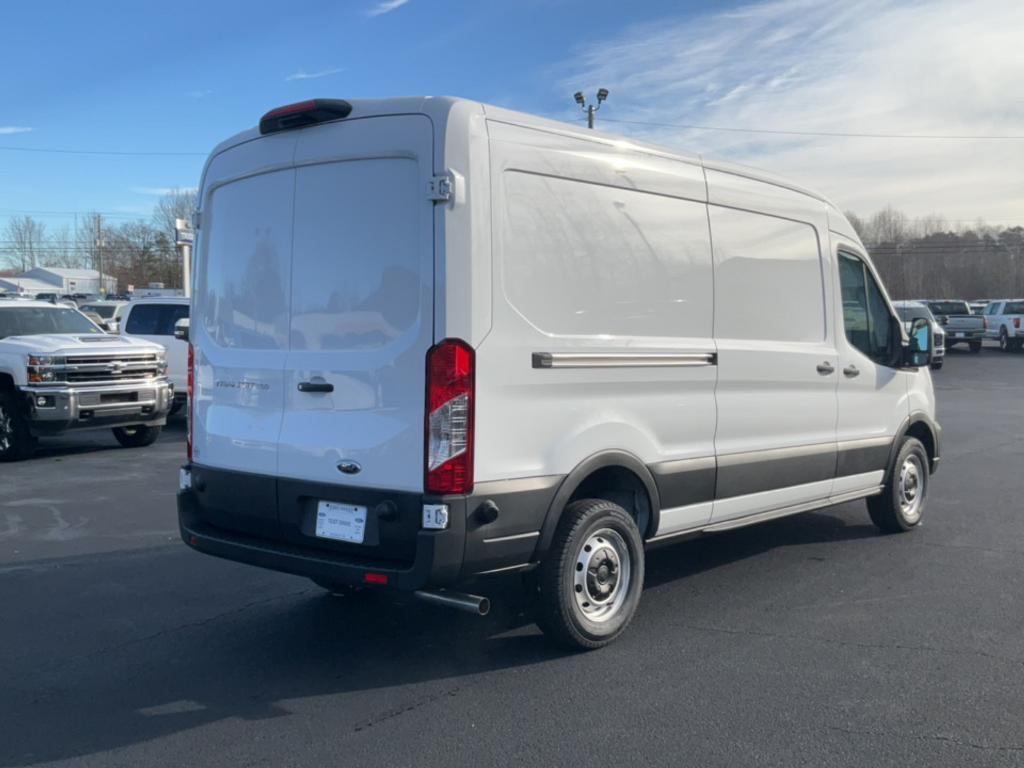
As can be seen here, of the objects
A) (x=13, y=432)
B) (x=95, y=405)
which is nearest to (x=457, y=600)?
(x=95, y=405)

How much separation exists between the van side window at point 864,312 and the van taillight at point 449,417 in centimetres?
364

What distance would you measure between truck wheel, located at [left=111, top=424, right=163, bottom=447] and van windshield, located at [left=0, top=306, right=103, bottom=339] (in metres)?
1.32

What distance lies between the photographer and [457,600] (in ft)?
14.9

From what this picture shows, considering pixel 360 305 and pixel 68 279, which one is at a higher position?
pixel 68 279

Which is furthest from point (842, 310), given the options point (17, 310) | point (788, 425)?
point (17, 310)

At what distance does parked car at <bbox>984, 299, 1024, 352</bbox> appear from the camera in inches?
1459

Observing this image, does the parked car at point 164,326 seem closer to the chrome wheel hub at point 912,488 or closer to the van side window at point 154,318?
the van side window at point 154,318

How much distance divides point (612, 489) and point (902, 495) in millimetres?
3344

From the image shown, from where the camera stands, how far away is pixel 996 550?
714cm

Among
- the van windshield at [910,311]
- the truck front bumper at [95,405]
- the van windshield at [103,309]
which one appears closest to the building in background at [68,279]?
the van windshield at [103,309]

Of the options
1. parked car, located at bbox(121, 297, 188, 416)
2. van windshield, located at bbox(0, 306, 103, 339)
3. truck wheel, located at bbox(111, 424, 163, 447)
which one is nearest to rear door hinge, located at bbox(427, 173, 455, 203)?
truck wheel, located at bbox(111, 424, 163, 447)

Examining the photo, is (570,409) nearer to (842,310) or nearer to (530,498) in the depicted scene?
(530,498)

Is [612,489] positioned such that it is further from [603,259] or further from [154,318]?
[154,318]

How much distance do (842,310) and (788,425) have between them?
1.13m
